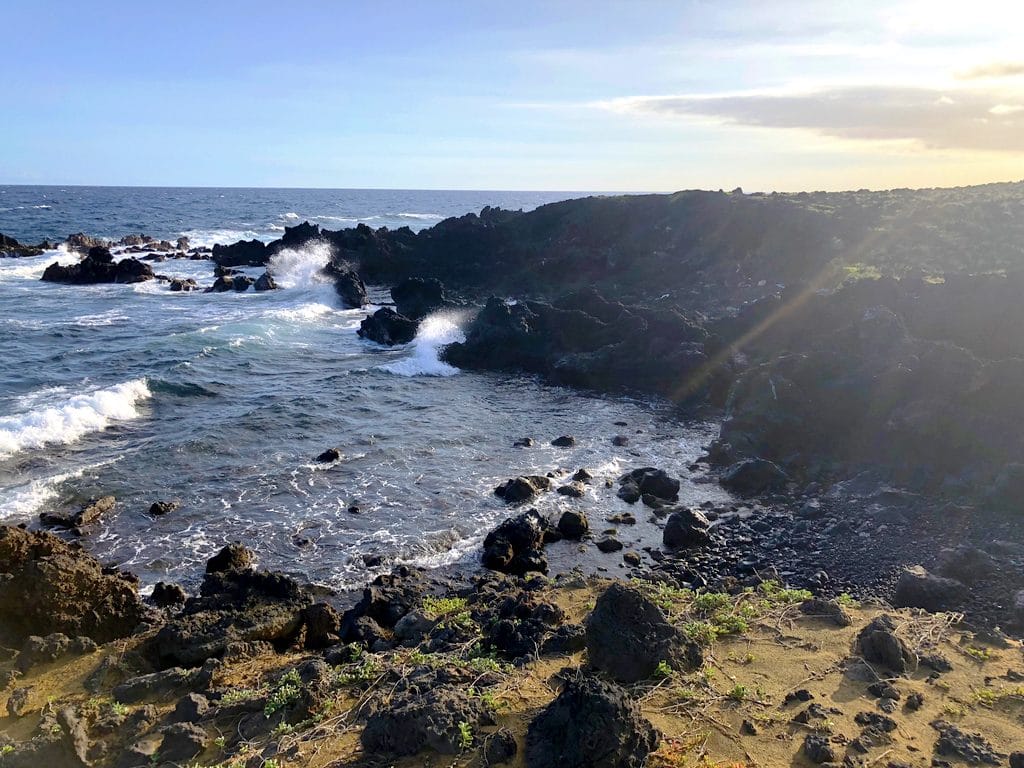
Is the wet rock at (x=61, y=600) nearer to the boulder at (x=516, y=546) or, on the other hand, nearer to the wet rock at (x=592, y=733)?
the boulder at (x=516, y=546)

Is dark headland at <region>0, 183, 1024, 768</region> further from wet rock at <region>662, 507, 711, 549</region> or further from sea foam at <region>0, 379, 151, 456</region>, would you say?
sea foam at <region>0, 379, 151, 456</region>

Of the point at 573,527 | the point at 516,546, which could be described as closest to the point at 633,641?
the point at 516,546

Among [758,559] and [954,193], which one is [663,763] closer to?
[758,559]

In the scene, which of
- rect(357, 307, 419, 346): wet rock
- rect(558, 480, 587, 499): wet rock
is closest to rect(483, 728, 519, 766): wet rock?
rect(558, 480, 587, 499): wet rock

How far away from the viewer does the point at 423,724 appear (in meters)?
6.93

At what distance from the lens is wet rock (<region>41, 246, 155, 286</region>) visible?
51312 mm

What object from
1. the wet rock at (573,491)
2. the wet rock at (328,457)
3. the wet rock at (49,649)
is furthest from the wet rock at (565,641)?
the wet rock at (328,457)

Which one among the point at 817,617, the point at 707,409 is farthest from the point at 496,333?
the point at 817,617

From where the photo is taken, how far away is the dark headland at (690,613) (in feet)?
23.8

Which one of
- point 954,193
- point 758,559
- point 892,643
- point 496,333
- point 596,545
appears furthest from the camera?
point 954,193

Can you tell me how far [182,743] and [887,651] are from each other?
8549 mm

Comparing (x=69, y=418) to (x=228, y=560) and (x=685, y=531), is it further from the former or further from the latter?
(x=685, y=531)

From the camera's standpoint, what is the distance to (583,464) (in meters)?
20.3

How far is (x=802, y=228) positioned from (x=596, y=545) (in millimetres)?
35366
